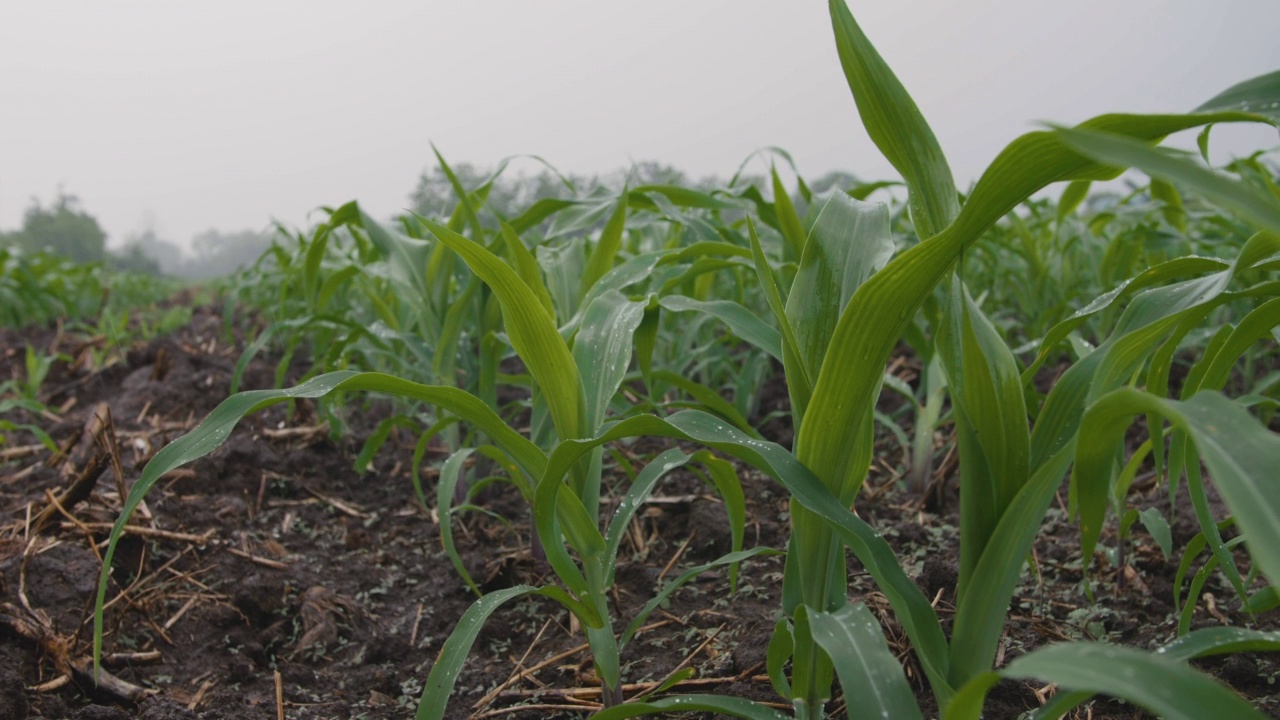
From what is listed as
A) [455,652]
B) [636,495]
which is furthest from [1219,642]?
[455,652]

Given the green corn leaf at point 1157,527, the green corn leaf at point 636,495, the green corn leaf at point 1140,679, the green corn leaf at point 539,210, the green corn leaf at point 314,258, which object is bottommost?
the green corn leaf at point 1157,527

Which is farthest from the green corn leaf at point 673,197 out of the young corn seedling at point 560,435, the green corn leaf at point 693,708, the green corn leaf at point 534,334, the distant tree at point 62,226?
the distant tree at point 62,226

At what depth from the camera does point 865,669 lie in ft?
1.76

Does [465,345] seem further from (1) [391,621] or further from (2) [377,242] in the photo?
(1) [391,621]

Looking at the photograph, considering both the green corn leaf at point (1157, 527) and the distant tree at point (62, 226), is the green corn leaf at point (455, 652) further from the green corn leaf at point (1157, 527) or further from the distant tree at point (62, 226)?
the distant tree at point (62, 226)

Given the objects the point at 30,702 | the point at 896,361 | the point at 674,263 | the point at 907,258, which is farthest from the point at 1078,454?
the point at 896,361

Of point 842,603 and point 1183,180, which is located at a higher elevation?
point 1183,180

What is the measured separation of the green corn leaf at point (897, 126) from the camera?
1.96ft

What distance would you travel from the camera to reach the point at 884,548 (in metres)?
0.64

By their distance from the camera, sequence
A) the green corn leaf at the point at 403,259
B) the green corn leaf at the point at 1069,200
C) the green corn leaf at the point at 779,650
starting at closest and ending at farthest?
the green corn leaf at the point at 779,650
the green corn leaf at the point at 403,259
the green corn leaf at the point at 1069,200

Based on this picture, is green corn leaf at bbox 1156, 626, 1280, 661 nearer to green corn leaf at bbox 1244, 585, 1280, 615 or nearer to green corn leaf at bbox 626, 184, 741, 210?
green corn leaf at bbox 1244, 585, 1280, 615

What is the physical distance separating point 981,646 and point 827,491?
0.16m

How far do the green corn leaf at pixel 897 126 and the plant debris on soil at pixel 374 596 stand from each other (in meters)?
0.44

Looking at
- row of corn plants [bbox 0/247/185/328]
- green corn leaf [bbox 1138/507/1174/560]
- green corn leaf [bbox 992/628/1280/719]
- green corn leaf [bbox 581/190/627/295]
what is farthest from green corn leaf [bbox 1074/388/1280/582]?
row of corn plants [bbox 0/247/185/328]
